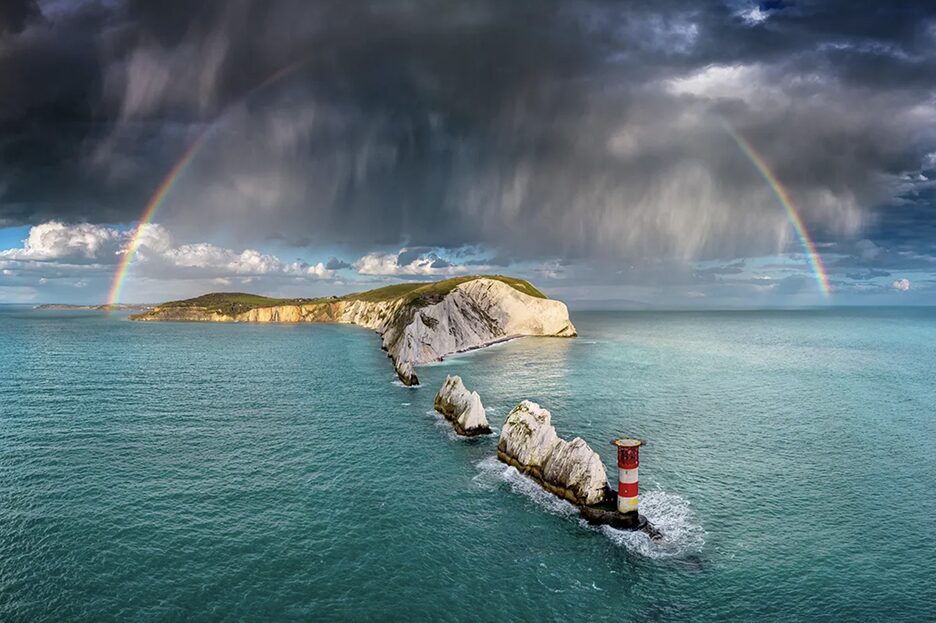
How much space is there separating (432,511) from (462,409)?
24.3 metres

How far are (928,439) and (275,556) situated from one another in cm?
6859

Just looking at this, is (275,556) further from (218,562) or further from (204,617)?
(204,617)

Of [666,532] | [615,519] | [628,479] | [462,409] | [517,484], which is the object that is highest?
[628,479]

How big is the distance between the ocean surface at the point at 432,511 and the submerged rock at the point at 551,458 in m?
1.60

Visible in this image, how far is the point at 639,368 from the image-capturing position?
11194cm

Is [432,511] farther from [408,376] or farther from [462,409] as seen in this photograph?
[408,376]

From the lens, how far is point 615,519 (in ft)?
118

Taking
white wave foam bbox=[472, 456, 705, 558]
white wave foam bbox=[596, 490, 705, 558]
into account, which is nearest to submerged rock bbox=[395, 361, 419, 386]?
white wave foam bbox=[472, 456, 705, 558]

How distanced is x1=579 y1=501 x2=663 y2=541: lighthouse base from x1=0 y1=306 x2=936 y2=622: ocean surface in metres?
0.82

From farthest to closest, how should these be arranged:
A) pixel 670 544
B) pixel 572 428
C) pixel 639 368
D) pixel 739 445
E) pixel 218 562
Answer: pixel 639 368 → pixel 572 428 → pixel 739 445 → pixel 670 544 → pixel 218 562

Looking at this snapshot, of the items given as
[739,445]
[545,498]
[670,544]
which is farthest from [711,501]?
[739,445]

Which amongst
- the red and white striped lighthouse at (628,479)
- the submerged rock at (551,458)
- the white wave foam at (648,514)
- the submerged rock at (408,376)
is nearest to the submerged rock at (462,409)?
the submerged rock at (551,458)

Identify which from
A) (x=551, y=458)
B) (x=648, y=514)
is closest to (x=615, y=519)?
(x=648, y=514)

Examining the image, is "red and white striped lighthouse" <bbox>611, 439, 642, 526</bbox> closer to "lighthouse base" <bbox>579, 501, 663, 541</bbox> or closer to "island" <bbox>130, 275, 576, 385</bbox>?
"lighthouse base" <bbox>579, 501, 663, 541</bbox>
